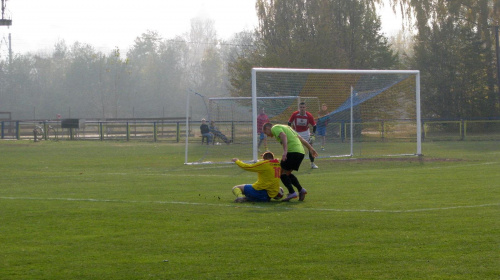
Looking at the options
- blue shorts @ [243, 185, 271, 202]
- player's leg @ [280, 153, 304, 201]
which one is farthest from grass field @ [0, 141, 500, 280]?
blue shorts @ [243, 185, 271, 202]

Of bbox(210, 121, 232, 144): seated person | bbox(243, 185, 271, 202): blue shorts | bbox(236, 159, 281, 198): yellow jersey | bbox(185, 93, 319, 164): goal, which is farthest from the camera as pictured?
bbox(210, 121, 232, 144): seated person

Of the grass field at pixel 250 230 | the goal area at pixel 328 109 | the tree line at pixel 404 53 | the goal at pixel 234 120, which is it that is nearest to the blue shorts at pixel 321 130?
the goal area at pixel 328 109

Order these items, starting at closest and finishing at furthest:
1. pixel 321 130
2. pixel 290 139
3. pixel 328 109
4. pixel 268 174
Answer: pixel 268 174 → pixel 290 139 → pixel 328 109 → pixel 321 130

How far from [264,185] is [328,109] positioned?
Result: 1493 cm

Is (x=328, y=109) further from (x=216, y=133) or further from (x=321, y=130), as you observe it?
(x=216, y=133)

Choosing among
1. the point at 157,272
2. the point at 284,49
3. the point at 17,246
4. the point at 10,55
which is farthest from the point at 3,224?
the point at 10,55

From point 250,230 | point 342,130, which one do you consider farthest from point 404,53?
point 250,230

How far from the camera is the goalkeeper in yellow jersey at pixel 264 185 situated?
10.6m

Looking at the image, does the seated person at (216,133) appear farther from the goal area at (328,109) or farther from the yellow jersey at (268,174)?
the yellow jersey at (268,174)

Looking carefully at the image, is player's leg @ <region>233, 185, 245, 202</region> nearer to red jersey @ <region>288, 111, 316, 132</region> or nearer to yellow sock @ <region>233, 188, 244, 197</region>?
yellow sock @ <region>233, 188, 244, 197</region>

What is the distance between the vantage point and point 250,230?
26.5 ft

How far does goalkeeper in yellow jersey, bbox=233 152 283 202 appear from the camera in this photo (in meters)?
10.6

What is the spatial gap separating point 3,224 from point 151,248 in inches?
111

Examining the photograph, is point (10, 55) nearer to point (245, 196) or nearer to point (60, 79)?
point (60, 79)
